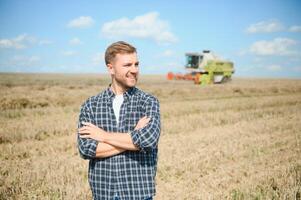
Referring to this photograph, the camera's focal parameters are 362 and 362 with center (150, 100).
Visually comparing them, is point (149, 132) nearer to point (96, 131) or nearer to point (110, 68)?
point (96, 131)

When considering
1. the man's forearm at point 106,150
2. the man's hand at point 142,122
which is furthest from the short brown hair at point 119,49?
the man's forearm at point 106,150

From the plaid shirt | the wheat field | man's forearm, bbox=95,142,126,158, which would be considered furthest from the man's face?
the wheat field

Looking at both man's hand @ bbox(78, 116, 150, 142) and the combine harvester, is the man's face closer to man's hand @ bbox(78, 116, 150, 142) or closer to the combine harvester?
man's hand @ bbox(78, 116, 150, 142)

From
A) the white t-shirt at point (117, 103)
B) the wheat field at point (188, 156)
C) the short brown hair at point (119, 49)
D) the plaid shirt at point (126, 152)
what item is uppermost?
the short brown hair at point (119, 49)

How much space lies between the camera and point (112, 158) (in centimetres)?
282

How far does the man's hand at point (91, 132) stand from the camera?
282 centimetres

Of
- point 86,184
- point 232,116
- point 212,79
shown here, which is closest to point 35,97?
point 232,116

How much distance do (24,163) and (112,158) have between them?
5030mm

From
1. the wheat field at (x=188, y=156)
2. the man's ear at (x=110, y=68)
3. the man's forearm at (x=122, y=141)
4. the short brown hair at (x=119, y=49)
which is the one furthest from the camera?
the wheat field at (x=188, y=156)

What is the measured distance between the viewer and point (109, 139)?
9.05 ft

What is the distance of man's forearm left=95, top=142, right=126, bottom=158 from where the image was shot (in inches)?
109

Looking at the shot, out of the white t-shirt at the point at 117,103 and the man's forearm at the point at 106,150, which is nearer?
the man's forearm at the point at 106,150

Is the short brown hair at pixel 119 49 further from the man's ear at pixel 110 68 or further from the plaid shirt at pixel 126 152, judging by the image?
the plaid shirt at pixel 126 152

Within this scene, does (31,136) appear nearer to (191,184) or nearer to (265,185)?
(191,184)
